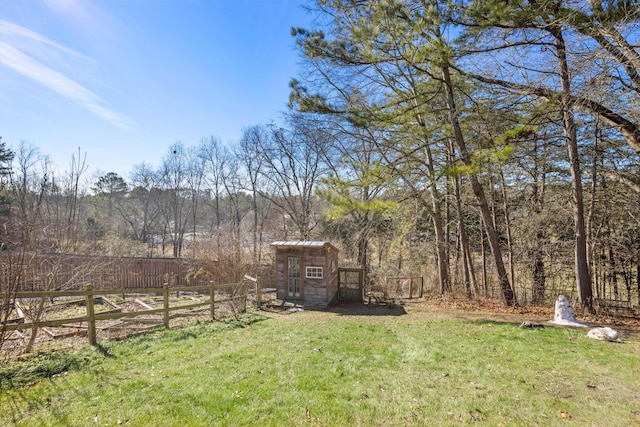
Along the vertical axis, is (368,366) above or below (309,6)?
below

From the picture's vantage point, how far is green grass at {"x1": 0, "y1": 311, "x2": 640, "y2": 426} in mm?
3178

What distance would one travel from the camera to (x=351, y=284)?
12.5 m

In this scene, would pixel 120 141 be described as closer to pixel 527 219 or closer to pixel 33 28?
pixel 33 28

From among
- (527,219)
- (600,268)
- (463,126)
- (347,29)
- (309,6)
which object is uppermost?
(309,6)

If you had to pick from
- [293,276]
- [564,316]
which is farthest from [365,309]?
[564,316]

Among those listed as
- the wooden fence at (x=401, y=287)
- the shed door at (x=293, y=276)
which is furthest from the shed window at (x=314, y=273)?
the wooden fence at (x=401, y=287)

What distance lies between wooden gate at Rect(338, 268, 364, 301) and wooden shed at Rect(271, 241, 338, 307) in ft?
2.64

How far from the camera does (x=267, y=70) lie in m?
12.3

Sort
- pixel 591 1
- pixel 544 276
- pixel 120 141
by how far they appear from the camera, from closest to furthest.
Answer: pixel 591 1
pixel 544 276
pixel 120 141

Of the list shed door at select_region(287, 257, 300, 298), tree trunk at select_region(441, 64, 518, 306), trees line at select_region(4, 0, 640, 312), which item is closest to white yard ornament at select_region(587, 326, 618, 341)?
trees line at select_region(4, 0, 640, 312)

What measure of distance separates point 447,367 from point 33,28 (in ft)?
31.0

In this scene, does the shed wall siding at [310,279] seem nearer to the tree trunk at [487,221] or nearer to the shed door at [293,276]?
the shed door at [293,276]

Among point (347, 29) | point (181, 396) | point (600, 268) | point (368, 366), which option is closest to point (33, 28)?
point (347, 29)

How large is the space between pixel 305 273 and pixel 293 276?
1.64ft
